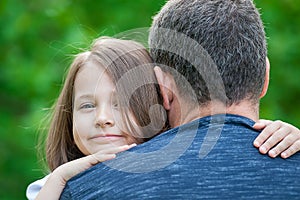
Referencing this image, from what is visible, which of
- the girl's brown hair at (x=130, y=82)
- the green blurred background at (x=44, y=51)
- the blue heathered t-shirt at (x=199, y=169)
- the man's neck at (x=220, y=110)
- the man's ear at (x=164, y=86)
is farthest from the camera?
the green blurred background at (x=44, y=51)

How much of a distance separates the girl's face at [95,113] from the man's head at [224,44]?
1.11ft

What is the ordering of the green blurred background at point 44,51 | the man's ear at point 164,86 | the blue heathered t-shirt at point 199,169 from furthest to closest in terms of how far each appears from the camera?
the green blurred background at point 44,51, the man's ear at point 164,86, the blue heathered t-shirt at point 199,169

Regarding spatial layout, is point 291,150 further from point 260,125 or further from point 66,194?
point 66,194

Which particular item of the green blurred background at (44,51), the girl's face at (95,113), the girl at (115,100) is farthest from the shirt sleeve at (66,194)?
the green blurred background at (44,51)

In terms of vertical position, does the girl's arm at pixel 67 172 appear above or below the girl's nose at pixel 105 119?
below

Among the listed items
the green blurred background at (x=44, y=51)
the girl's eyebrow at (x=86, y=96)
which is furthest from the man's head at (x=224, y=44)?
the green blurred background at (x=44, y=51)

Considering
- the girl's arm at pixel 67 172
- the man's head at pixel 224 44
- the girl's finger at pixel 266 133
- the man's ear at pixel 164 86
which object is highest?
the man's head at pixel 224 44

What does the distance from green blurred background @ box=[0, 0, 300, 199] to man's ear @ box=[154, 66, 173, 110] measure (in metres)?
3.22

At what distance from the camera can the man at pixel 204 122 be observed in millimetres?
2355

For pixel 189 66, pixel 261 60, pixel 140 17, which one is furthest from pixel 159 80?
pixel 140 17

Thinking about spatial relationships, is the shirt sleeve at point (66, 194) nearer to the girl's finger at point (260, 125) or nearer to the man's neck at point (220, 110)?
the man's neck at point (220, 110)

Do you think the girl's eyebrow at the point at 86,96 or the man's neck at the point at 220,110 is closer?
the man's neck at the point at 220,110

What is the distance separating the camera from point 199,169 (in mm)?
2367

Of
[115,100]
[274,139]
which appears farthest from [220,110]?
[115,100]
